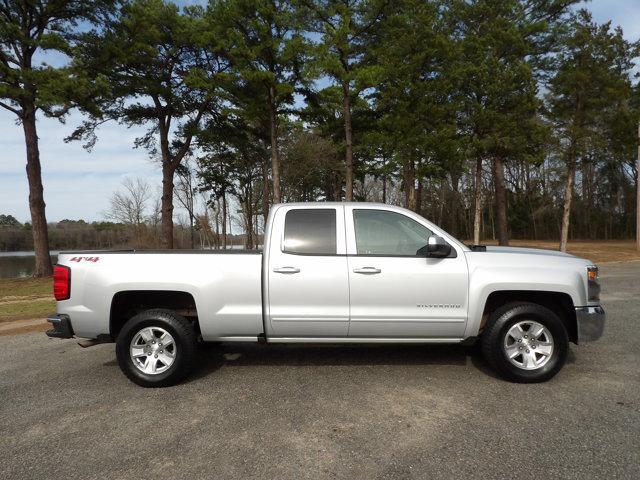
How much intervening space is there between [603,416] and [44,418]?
4.79m

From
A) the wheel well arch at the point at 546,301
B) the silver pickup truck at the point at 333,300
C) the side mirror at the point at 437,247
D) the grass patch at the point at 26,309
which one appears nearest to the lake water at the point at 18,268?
the grass patch at the point at 26,309

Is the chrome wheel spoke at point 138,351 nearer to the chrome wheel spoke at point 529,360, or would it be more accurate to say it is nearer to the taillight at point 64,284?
the taillight at point 64,284

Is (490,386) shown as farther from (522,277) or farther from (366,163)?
(366,163)

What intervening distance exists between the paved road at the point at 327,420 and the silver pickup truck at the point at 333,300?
418 mm

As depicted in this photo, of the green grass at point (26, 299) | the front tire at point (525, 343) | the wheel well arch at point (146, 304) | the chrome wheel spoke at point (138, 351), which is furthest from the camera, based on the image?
the green grass at point (26, 299)

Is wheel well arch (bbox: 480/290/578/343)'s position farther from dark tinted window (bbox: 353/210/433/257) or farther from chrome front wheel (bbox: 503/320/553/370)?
dark tinted window (bbox: 353/210/433/257)

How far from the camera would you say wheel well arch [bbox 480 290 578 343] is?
412cm

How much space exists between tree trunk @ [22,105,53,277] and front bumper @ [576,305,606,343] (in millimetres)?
18721

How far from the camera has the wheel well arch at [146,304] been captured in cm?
421

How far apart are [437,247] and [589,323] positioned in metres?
1.74

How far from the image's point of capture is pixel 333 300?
4.00 meters

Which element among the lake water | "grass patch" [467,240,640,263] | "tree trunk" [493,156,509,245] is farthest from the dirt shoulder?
"tree trunk" [493,156,509,245]

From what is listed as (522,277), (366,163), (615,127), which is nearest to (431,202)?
(366,163)

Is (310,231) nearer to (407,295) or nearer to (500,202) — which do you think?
(407,295)
